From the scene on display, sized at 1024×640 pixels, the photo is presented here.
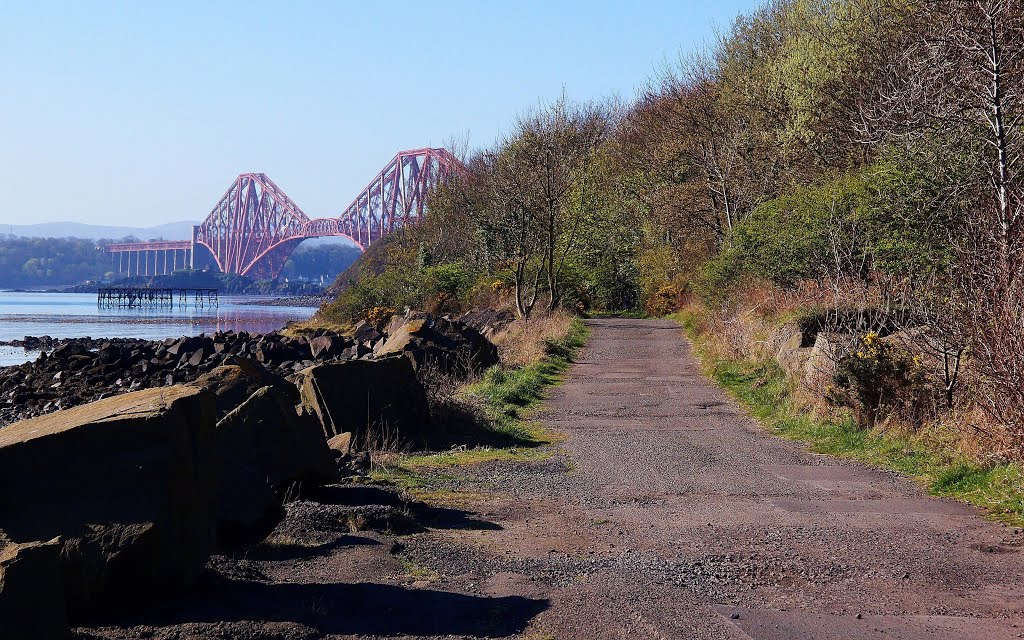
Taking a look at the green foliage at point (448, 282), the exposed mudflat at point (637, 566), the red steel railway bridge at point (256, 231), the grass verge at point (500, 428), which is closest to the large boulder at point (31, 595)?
the exposed mudflat at point (637, 566)

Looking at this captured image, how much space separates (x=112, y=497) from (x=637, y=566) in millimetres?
2910

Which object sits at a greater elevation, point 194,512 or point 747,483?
point 194,512

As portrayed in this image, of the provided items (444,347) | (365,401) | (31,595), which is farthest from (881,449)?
(444,347)

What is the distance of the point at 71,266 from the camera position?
18700 cm

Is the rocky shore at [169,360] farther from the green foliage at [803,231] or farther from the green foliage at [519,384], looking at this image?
the green foliage at [803,231]

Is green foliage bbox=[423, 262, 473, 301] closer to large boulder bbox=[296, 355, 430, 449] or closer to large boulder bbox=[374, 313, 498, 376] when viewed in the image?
large boulder bbox=[374, 313, 498, 376]

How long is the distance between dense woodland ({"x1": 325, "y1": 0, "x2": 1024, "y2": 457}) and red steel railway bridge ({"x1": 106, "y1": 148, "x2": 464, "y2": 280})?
67.3 metres

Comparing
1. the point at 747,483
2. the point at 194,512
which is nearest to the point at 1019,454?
the point at 747,483

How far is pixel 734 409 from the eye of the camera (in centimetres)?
1455

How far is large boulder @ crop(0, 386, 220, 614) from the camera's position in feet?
14.5

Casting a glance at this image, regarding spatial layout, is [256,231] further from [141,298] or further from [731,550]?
[731,550]

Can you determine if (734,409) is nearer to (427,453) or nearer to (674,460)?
(674,460)

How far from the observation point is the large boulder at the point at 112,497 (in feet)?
14.5

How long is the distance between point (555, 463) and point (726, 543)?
362 centimetres
